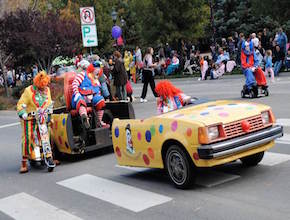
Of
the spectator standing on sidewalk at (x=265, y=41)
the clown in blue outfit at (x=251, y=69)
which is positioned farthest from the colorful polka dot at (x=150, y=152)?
the spectator standing on sidewalk at (x=265, y=41)

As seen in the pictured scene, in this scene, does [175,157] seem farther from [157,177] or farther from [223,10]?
[223,10]

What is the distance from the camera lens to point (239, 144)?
7012 mm

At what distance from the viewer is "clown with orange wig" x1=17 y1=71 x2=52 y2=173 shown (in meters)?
9.90

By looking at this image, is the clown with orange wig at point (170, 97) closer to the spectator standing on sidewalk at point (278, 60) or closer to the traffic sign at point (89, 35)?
the traffic sign at point (89, 35)

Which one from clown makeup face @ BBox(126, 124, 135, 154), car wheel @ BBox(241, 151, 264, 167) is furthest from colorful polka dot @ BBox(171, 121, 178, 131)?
car wheel @ BBox(241, 151, 264, 167)

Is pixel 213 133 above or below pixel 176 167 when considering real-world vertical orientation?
above

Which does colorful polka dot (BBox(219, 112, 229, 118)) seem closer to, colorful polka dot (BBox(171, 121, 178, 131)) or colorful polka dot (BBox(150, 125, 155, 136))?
colorful polka dot (BBox(171, 121, 178, 131))

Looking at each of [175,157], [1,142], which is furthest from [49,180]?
[1,142]

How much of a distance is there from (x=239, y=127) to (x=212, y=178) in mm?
1030

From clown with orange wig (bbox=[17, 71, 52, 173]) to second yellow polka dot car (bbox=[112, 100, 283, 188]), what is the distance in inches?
96.4

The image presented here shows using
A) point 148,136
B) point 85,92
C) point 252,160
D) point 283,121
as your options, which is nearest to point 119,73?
point 283,121

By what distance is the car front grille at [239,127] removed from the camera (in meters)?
7.04

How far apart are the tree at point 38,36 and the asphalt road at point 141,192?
56.8ft

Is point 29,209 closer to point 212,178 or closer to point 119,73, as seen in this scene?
point 212,178
